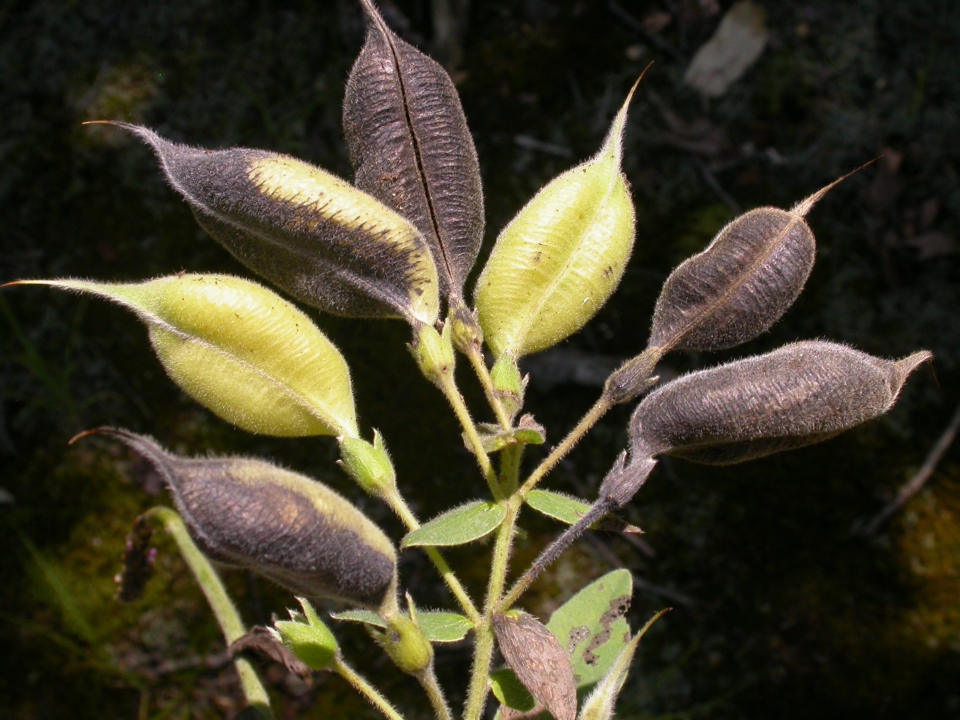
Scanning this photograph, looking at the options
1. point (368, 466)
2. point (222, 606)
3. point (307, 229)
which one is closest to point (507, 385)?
point (368, 466)

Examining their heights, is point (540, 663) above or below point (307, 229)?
below

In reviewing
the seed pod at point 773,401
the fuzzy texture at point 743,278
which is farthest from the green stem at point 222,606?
the fuzzy texture at point 743,278

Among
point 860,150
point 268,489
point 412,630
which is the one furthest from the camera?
point 860,150

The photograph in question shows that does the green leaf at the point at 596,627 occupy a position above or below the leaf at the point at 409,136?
below

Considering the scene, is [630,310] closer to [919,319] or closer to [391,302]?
[919,319]

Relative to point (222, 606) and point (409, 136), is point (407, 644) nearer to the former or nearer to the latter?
point (222, 606)

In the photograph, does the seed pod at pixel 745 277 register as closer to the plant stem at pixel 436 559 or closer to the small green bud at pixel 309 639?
the plant stem at pixel 436 559

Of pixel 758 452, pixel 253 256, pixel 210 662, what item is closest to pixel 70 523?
pixel 210 662
